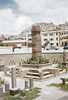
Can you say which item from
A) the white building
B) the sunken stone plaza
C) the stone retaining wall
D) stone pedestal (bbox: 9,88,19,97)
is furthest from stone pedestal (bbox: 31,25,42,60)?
the white building

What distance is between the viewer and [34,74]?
17.7 m

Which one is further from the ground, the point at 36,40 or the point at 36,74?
the point at 36,40

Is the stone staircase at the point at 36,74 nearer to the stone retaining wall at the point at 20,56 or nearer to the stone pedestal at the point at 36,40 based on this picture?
the stone pedestal at the point at 36,40

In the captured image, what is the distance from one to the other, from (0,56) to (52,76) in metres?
11.9

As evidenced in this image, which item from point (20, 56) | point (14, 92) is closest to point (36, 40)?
point (20, 56)

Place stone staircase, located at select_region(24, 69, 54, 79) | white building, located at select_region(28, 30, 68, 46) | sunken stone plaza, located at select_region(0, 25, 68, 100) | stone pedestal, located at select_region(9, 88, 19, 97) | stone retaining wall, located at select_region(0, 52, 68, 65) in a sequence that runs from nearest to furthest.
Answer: stone pedestal, located at select_region(9, 88, 19, 97)
sunken stone plaza, located at select_region(0, 25, 68, 100)
stone staircase, located at select_region(24, 69, 54, 79)
stone retaining wall, located at select_region(0, 52, 68, 65)
white building, located at select_region(28, 30, 68, 46)

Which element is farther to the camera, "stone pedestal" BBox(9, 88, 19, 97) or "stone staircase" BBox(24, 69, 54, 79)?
"stone staircase" BBox(24, 69, 54, 79)

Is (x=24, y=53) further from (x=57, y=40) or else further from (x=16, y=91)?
(x=57, y=40)

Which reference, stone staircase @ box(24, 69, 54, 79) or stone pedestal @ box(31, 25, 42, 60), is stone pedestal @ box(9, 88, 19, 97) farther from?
stone pedestal @ box(31, 25, 42, 60)

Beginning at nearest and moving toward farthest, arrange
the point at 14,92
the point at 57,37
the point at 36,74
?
the point at 14,92 < the point at 36,74 < the point at 57,37

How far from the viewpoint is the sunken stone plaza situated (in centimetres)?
1072

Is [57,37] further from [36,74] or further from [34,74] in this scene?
[36,74]

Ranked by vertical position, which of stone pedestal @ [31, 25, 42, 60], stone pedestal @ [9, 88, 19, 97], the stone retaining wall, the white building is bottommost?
stone pedestal @ [9, 88, 19, 97]

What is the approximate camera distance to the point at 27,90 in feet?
39.4
